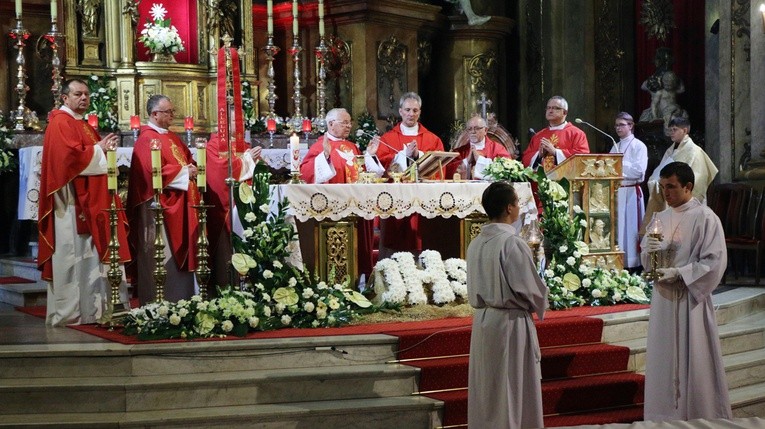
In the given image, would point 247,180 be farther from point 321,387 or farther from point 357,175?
point 321,387

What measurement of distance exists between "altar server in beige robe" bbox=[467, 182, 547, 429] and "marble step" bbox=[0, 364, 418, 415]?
1100 millimetres

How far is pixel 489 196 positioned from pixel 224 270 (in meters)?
3.41

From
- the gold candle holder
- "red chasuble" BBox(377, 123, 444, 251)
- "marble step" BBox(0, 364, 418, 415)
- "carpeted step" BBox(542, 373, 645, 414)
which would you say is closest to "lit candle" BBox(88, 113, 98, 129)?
"red chasuble" BBox(377, 123, 444, 251)

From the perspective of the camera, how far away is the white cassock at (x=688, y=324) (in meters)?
6.25

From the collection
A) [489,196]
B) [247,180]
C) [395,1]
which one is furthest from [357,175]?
[395,1]

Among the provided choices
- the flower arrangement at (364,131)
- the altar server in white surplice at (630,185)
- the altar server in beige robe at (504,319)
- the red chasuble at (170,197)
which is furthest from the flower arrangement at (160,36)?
the altar server in beige robe at (504,319)

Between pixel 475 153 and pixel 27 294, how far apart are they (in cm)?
378

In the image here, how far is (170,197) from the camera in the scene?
8438 millimetres

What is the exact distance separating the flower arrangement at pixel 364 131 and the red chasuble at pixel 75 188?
3852 millimetres

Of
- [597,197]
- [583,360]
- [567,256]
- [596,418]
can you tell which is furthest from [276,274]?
[597,197]

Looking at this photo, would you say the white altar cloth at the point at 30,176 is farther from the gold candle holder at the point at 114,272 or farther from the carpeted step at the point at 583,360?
the carpeted step at the point at 583,360

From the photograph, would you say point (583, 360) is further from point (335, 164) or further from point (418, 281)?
point (335, 164)

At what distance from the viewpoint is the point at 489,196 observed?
5.76 meters

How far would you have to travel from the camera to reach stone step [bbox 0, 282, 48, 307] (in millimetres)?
9211
